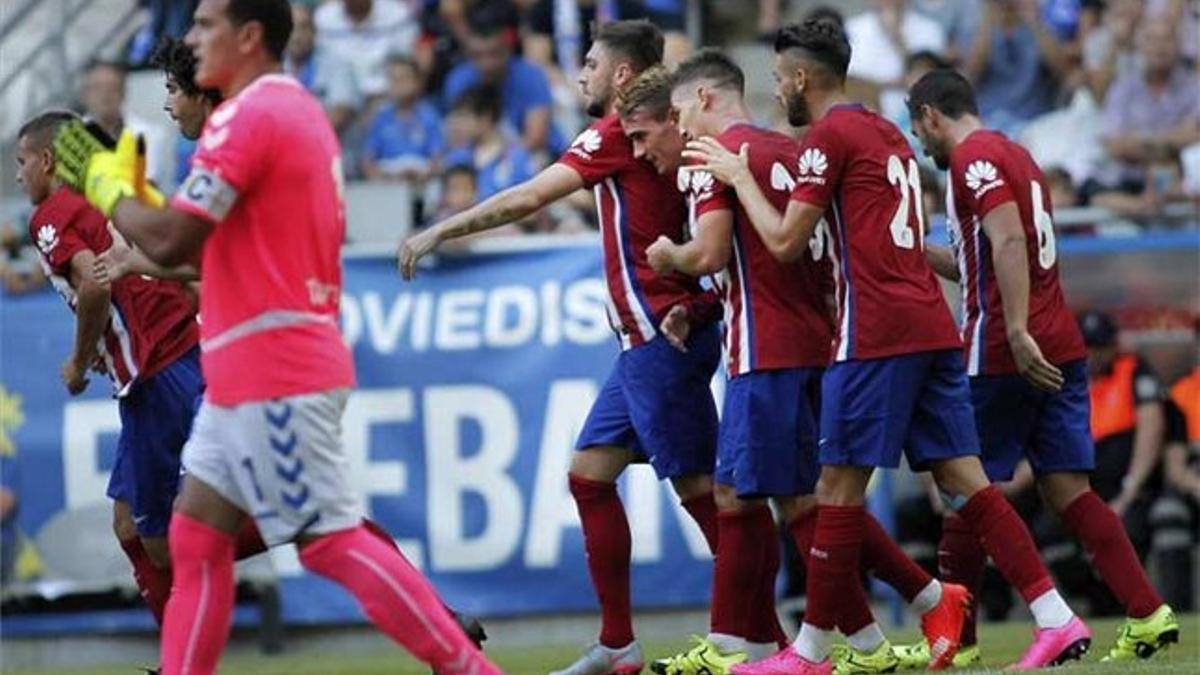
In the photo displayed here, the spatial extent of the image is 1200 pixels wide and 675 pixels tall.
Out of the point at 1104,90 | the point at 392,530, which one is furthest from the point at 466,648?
the point at 1104,90

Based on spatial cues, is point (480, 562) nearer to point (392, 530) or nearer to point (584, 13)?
point (392, 530)

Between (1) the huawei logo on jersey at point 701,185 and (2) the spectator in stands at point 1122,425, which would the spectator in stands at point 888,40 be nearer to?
(2) the spectator in stands at point 1122,425

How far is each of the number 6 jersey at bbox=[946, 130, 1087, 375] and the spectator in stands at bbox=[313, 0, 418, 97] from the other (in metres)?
8.86

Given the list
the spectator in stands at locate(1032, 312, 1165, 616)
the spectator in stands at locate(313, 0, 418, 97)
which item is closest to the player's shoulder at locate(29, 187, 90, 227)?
the spectator in stands at locate(1032, 312, 1165, 616)

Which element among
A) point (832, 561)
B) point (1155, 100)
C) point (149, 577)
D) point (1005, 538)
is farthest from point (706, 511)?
point (1155, 100)

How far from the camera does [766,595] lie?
35.0ft

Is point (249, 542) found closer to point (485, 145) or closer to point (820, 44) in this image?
point (820, 44)

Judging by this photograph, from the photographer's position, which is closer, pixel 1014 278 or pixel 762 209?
pixel 762 209

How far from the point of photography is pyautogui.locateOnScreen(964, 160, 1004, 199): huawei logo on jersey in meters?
10.7

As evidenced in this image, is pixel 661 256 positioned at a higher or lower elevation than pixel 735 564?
higher

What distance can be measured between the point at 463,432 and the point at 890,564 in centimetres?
531

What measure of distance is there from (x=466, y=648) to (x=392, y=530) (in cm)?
783

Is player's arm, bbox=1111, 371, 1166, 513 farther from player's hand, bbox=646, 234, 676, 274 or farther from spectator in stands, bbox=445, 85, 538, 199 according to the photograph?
player's hand, bbox=646, 234, 676, 274

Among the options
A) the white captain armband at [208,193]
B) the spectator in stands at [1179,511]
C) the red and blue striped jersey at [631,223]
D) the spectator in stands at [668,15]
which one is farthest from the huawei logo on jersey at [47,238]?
the spectator in stands at [668,15]
